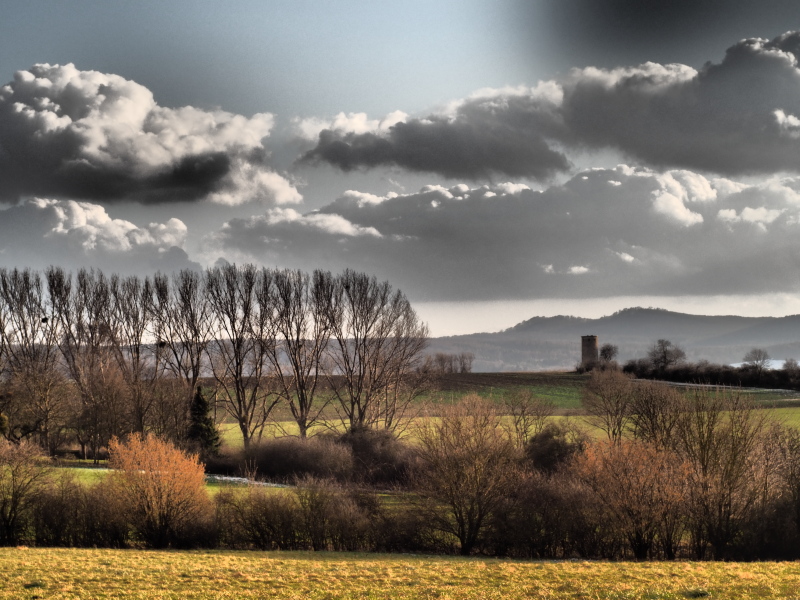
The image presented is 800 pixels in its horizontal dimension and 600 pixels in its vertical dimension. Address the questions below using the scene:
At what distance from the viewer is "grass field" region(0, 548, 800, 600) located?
1819cm

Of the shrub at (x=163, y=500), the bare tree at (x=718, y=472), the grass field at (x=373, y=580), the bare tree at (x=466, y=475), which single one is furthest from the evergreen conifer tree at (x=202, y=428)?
the bare tree at (x=718, y=472)

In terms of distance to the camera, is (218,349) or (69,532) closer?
(69,532)

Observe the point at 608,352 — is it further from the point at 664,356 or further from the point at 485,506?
the point at 485,506

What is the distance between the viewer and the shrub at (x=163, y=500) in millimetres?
36719

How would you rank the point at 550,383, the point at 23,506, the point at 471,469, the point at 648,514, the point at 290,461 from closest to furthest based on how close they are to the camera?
1. the point at 648,514
2. the point at 23,506
3. the point at 471,469
4. the point at 290,461
5. the point at 550,383

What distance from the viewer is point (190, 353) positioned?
206 feet

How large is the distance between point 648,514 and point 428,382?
1428 inches

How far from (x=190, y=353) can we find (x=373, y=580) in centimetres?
4614

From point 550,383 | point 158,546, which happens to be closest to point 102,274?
point 158,546

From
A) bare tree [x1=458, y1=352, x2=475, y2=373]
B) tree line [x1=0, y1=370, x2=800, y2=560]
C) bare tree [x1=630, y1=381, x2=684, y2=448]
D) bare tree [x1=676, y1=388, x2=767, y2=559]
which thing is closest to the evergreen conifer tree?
tree line [x1=0, y1=370, x2=800, y2=560]

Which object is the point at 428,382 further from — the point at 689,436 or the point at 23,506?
the point at 23,506

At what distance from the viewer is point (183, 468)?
124 ft

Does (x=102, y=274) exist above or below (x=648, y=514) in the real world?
above

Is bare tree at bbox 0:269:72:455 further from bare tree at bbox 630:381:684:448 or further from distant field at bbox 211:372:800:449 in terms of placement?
bare tree at bbox 630:381:684:448
